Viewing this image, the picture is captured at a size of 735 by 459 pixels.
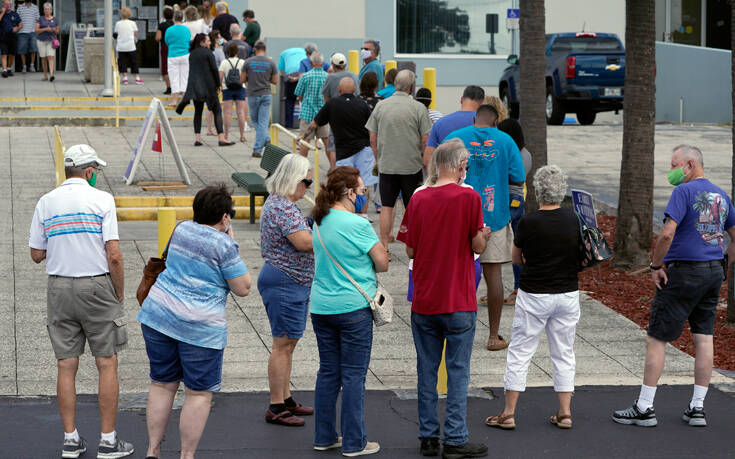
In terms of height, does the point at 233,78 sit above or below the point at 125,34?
below

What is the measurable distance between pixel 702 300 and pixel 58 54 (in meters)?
24.7

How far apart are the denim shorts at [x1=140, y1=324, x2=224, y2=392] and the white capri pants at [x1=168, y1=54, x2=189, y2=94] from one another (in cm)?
1540

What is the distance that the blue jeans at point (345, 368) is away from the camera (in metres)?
6.30

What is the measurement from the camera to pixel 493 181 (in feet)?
28.5

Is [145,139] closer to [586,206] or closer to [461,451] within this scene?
[586,206]

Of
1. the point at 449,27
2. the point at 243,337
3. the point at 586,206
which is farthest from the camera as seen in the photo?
the point at 449,27

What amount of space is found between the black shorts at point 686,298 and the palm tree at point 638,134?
4405mm

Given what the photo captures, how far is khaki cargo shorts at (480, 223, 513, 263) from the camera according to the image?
887 centimetres

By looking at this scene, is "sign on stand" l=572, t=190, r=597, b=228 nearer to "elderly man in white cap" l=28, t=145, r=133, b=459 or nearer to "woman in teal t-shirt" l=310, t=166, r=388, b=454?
"woman in teal t-shirt" l=310, t=166, r=388, b=454

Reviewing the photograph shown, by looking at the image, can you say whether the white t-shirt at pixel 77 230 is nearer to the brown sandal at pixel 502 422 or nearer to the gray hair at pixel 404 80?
the brown sandal at pixel 502 422

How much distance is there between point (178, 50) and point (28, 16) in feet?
23.6

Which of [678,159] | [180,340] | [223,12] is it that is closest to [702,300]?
[678,159]

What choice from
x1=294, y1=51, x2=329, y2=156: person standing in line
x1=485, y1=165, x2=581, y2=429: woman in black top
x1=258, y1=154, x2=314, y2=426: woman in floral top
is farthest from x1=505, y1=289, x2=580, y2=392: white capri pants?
x1=294, y1=51, x2=329, y2=156: person standing in line

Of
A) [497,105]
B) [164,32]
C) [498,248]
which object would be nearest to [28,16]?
[164,32]
